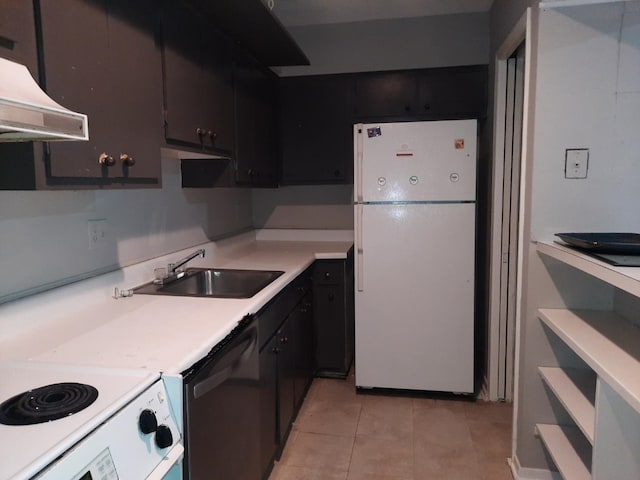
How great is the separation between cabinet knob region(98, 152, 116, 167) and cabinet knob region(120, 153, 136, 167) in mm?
58

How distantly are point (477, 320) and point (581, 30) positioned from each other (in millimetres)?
2042

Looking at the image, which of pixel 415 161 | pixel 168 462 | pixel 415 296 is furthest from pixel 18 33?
pixel 415 296

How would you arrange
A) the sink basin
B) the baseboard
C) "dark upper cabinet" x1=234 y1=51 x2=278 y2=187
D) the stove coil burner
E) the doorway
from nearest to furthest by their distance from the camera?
the stove coil burner → the baseboard → the sink basin → "dark upper cabinet" x1=234 y1=51 x2=278 y2=187 → the doorway

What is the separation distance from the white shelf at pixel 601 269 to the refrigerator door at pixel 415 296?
→ 96 centimetres

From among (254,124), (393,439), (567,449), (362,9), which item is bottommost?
(393,439)

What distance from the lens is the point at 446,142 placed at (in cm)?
A: 278

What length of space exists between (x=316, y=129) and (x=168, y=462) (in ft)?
8.84

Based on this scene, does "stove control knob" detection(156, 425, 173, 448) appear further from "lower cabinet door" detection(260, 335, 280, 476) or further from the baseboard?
the baseboard

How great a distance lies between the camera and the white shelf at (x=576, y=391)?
1645 mm

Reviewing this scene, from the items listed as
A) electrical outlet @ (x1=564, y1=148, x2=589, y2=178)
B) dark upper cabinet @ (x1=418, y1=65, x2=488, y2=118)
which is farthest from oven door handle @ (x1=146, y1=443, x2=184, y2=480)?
dark upper cabinet @ (x1=418, y1=65, x2=488, y2=118)

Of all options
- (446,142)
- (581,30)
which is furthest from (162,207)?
(581,30)

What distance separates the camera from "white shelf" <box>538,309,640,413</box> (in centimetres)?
133

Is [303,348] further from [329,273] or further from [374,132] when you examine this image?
[374,132]

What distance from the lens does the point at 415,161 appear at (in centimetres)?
282
